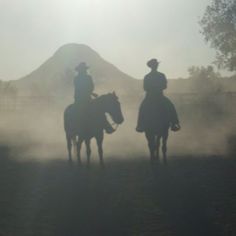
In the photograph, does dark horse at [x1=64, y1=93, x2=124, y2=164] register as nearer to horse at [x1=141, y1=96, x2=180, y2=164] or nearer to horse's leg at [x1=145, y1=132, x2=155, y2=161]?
horse at [x1=141, y1=96, x2=180, y2=164]

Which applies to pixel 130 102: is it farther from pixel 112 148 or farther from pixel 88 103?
pixel 88 103

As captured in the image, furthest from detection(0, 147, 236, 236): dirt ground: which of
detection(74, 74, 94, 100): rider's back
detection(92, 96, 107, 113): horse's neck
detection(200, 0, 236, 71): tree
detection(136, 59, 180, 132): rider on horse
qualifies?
detection(200, 0, 236, 71): tree

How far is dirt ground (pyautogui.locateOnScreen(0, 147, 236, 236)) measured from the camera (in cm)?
870

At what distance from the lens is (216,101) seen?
50906 millimetres

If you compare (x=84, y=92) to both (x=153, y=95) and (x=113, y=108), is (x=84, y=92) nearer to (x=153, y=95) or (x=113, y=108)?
(x=113, y=108)

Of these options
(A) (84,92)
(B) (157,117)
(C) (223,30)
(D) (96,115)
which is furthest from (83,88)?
(C) (223,30)

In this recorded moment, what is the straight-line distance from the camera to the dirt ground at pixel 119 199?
8.70 meters

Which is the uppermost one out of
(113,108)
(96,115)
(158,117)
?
(113,108)

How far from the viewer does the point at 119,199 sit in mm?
10969

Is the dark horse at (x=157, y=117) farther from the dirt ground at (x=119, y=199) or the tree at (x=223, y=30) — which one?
the tree at (x=223, y=30)

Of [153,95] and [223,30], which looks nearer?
[153,95]

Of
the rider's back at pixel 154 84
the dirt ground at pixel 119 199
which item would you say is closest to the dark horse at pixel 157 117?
the rider's back at pixel 154 84

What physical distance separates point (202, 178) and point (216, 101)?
125 feet

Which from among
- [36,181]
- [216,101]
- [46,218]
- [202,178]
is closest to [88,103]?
[36,181]
